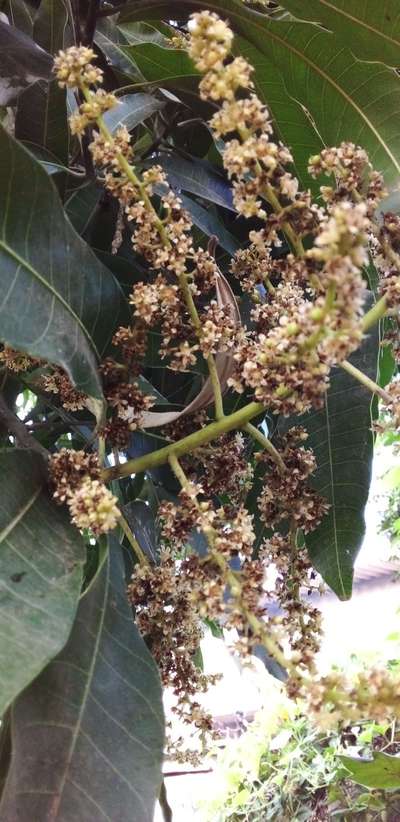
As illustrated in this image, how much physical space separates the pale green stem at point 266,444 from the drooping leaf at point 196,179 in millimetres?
247

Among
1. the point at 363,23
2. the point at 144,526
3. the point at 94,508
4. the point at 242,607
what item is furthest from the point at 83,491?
the point at 363,23

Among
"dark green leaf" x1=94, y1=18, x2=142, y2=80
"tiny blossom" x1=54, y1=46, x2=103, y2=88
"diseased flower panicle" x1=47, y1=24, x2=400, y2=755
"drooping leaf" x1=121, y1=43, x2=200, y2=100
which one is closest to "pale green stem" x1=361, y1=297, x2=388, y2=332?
"diseased flower panicle" x1=47, y1=24, x2=400, y2=755

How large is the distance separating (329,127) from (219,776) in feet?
5.15

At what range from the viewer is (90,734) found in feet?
1.60

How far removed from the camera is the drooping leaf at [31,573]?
42 cm

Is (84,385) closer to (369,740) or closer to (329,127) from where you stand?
(329,127)

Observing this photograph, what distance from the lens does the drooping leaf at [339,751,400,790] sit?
824 mm

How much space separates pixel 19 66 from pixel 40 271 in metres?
0.31

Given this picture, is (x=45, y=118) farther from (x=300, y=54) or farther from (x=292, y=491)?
(x=292, y=491)

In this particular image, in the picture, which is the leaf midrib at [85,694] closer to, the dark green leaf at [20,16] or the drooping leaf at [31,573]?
the drooping leaf at [31,573]

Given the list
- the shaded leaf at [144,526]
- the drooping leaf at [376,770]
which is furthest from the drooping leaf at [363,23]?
the drooping leaf at [376,770]

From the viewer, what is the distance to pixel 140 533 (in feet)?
2.67

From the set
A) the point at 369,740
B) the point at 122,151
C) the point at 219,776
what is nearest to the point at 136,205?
the point at 122,151

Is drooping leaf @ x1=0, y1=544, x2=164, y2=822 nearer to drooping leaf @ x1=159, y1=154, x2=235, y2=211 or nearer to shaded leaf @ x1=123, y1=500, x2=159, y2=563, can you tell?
shaded leaf @ x1=123, y1=500, x2=159, y2=563
